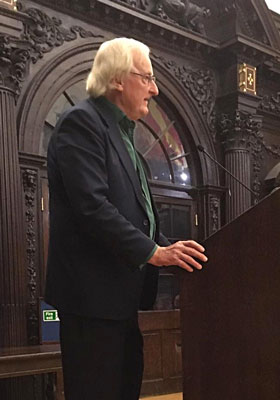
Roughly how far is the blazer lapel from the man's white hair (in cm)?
7

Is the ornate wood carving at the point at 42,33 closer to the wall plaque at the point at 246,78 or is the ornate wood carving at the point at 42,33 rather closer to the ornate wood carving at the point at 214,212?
the wall plaque at the point at 246,78

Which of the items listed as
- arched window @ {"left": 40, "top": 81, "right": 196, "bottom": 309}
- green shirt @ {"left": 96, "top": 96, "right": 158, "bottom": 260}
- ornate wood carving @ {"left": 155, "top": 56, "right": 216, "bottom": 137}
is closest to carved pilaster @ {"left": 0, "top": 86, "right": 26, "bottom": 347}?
arched window @ {"left": 40, "top": 81, "right": 196, "bottom": 309}

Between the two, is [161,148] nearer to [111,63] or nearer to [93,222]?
[111,63]

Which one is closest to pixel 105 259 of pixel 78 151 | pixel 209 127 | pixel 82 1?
pixel 78 151

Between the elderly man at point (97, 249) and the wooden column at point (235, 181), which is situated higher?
the wooden column at point (235, 181)

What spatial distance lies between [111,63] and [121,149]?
0.26 metres

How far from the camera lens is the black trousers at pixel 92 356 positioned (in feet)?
4.75

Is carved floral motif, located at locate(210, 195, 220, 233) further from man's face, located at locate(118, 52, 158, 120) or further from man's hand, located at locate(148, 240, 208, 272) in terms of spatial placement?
man's hand, located at locate(148, 240, 208, 272)

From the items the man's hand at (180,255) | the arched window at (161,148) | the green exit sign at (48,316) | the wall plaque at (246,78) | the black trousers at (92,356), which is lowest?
the green exit sign at (48,316)

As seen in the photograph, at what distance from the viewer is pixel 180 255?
1438mm

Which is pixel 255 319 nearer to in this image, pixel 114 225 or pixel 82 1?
pixel 114 225

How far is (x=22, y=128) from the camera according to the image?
4.29 meters

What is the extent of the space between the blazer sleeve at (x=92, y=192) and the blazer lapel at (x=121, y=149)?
0.24ft

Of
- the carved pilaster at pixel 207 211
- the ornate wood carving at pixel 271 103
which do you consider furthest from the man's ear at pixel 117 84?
the ornate wood carving at pixel 271 103
